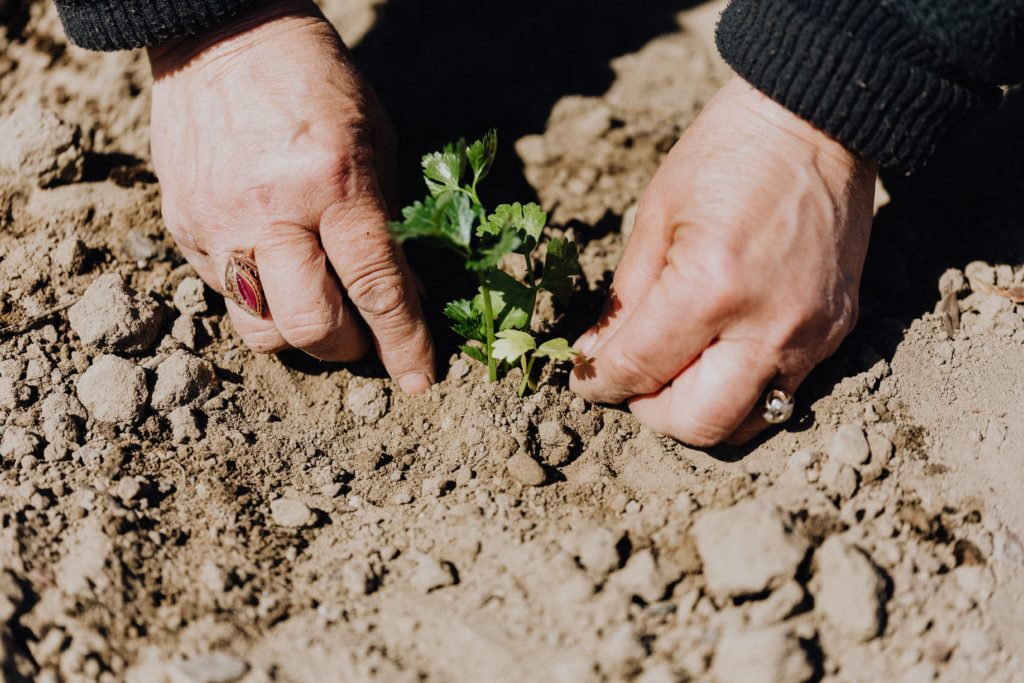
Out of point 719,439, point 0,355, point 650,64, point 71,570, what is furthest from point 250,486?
point 650,64

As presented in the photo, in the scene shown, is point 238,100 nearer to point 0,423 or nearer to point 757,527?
point 0,423

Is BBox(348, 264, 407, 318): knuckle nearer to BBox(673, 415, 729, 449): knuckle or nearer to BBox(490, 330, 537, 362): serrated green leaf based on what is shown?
BBox(490, 330, 537, 362): serrated green leaf

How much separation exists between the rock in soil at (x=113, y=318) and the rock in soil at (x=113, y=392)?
111 millimetres

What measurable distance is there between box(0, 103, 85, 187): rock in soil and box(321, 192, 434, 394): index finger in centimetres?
137

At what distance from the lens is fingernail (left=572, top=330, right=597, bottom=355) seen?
2666 mm

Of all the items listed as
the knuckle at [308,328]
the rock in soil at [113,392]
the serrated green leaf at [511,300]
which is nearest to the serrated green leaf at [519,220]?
the serrated green leaf at [511,300]

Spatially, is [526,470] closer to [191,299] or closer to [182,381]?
[182,381]

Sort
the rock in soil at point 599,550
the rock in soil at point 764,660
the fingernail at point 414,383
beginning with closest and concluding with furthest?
1. the rock in soil at point 764,660
2. the rock in soil at point 599,550
3. the fingernail at point 414,383

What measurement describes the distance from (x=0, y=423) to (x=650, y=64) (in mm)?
3115

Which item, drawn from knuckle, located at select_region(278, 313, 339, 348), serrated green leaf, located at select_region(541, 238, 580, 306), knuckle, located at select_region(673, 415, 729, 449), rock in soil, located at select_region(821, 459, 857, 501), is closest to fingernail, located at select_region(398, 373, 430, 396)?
knuckle, located at select_region(278, 313, 339, 348)

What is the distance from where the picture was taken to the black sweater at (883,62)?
87.6 inches

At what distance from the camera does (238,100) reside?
267 cm

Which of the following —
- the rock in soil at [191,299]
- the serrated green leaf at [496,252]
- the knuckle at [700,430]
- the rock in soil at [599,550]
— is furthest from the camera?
the rock in soil at [191,299]

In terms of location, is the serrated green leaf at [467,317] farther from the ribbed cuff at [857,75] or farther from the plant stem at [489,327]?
the ribbed cuff at [857,75]
